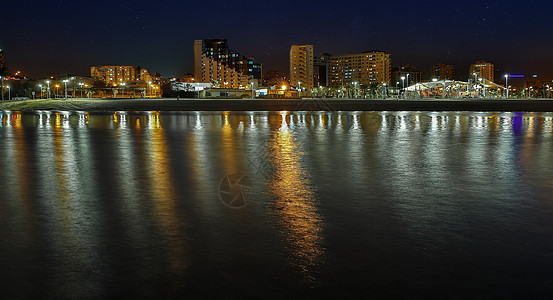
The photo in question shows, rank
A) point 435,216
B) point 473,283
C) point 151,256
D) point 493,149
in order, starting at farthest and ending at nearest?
1. point 493,149
2. point 435,216
3. point 151,256
4. point 473,283

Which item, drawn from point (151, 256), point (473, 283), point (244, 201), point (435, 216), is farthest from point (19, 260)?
point (435, 216)

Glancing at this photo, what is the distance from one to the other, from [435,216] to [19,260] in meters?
4.48

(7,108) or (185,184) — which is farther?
(7,108)

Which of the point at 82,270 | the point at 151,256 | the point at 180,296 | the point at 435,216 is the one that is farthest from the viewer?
the point at 435,216

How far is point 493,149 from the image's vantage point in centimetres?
1480

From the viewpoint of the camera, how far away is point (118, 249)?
Answer: 5.06m

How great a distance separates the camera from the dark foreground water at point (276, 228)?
4.18 metres

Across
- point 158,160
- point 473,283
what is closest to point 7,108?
point 158,160

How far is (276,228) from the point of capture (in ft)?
19.3

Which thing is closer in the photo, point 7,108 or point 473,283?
point 473,283

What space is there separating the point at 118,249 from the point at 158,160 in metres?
7.36

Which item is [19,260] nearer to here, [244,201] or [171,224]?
Result: [171,224]

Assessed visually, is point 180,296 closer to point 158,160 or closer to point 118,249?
point 118,249

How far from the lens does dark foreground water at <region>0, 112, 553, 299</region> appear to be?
4180 mm
